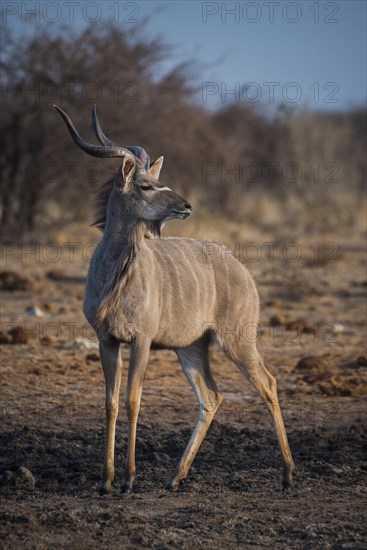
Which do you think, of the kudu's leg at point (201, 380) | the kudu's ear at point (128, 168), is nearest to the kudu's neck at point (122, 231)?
the kudu's ear at point (128, 168)

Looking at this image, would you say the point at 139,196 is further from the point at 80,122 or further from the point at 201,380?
the point at 80,122

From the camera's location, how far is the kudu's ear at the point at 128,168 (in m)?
5.33

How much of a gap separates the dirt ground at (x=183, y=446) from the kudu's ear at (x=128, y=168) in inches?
65.9

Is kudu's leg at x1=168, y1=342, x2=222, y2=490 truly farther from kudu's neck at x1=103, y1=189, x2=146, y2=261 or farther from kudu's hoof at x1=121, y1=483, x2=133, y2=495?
kudu's neck at x1=103, y1=189, x2=146, y2=261

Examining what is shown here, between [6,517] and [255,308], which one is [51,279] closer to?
[255,308]

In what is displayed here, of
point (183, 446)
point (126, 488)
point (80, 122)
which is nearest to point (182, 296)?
point (183, 446)

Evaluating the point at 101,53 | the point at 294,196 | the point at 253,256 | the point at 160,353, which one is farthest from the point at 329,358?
the point at 294,196

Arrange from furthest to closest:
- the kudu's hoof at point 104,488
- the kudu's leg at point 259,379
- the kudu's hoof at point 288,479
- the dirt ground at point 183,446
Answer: the kudu's leg at point 259,379 < the kudu's hoof at point 288,479 < the kudu's hoof at point 104,488 < the dirt ground at point 183,446

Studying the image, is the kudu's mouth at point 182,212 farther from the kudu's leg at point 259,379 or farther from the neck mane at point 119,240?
the kudu's leg at point 259,379

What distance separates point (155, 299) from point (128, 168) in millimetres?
751

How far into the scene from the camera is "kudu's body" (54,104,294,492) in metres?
5.23

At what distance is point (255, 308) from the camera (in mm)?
5965

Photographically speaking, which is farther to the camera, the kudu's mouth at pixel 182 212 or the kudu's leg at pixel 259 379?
the kudu's leg at pixel 259 379

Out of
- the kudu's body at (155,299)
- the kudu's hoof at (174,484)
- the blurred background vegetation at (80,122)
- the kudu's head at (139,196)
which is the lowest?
the kudu's hoof at (174,484)
